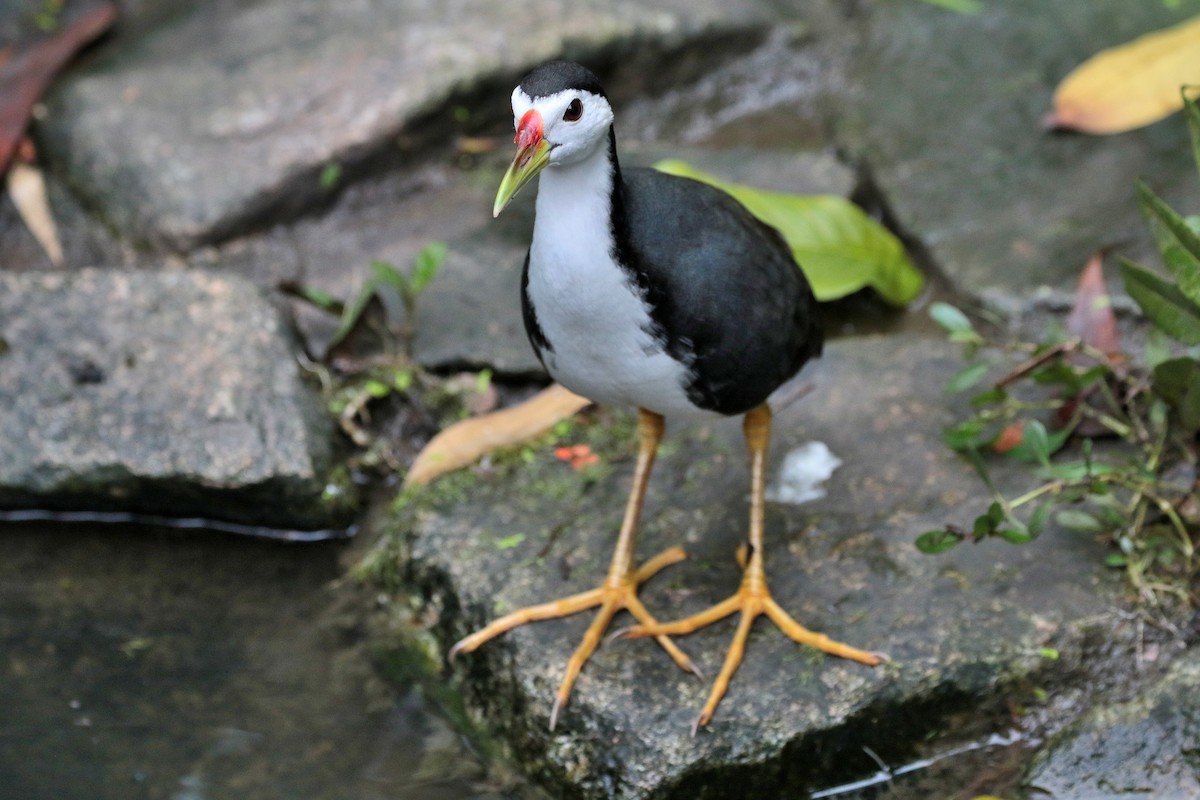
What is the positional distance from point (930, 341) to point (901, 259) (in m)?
0.35

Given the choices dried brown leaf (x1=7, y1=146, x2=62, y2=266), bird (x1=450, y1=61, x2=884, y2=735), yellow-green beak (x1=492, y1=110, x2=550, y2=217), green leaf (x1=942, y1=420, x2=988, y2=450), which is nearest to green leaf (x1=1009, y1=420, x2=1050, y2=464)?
green leaf (x1=942, y1=420, x2=988, y2=450)

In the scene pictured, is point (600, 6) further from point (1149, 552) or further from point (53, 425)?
point (1149, 552)

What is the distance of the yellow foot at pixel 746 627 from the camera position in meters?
3.17

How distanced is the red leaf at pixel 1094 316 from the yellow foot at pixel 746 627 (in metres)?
1.30

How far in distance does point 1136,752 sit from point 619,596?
1229mm

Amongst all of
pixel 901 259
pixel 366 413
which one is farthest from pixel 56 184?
pixel 901 259

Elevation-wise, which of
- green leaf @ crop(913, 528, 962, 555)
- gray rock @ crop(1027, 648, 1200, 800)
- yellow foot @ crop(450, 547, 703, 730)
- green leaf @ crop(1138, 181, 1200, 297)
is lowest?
gray rock @ crop(1027, 648, 1200, 800)

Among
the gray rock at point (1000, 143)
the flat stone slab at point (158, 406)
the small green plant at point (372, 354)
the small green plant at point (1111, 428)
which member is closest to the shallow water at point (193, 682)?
the flat stone slab at point (158, 406)

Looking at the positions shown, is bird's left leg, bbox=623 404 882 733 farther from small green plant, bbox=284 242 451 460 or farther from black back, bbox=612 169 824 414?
small green plant, bbox=284 242 451 460

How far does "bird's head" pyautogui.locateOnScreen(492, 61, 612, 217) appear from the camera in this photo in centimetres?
259

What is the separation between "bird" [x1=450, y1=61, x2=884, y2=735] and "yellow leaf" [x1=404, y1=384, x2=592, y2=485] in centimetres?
65

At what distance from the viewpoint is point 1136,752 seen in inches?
120

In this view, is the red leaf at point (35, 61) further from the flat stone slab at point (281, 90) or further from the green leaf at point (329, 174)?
the green leaf at point (329, 174)

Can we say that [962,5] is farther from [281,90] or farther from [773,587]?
[773,587]
